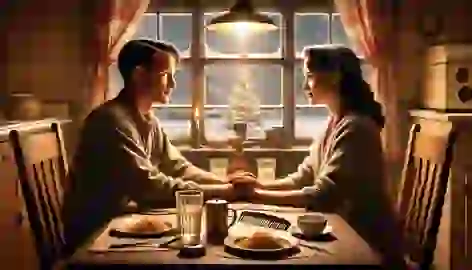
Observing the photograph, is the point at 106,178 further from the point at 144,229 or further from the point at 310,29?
the point at 310,29

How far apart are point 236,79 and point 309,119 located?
0.49 metres

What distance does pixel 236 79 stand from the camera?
4.16m

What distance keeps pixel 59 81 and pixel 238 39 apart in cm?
104

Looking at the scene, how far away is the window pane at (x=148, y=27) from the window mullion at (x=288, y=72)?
75cm

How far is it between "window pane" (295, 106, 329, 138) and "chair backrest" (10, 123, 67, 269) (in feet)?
5.91

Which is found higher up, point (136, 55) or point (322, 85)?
point (136, 55)

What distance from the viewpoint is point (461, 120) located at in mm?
3441

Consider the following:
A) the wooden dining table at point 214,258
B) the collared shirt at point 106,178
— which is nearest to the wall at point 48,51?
the collared shirt at point 106,178

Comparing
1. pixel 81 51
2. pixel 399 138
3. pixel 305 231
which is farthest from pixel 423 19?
pixel 305 231

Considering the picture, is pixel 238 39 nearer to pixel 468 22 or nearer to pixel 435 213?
pixel 468 22

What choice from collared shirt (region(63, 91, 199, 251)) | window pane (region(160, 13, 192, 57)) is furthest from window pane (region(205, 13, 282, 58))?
collared shirt (region(63, 91, 199, 251))

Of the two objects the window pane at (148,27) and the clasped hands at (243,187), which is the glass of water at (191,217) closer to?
the clasped hands at (243,187)

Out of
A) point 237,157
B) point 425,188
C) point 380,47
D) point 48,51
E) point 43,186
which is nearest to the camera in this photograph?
point 43,186

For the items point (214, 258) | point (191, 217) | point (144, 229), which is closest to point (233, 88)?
point (144, 229)
